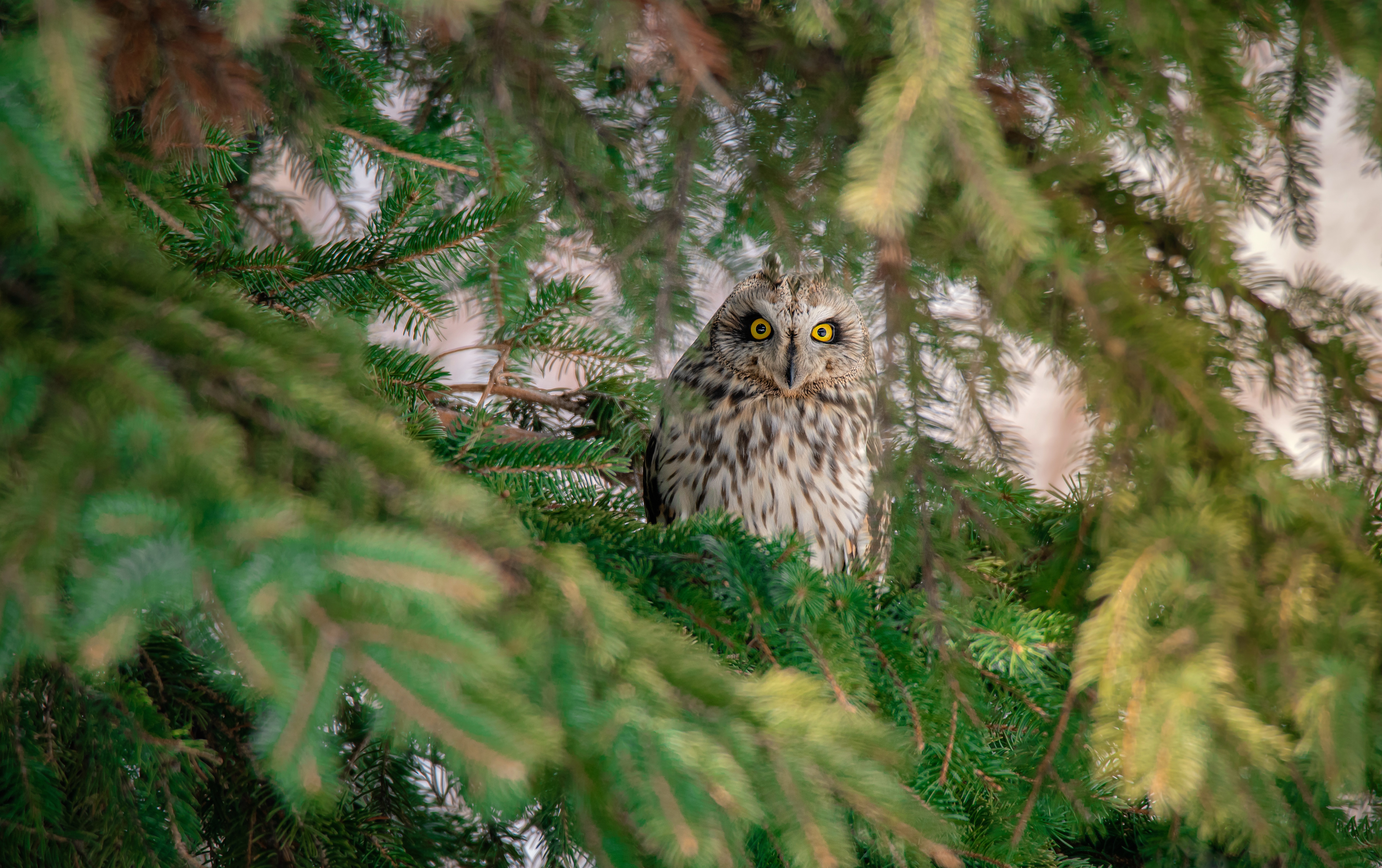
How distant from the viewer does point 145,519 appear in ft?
1.56

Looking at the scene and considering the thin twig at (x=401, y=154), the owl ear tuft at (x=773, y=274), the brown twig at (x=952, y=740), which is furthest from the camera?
the owl ear tuft at (x=773, y=274)

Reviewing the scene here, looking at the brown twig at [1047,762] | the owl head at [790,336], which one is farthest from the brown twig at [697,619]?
the owl head at [790,336]

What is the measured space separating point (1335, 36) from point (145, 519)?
966mm

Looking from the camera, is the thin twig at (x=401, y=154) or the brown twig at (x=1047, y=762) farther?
the thin twig at (x=401, y=154)

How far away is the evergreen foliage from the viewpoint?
1.70 ft

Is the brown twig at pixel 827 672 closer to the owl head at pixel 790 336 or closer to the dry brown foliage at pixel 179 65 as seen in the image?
the dry brown foliage at pixel 179 65

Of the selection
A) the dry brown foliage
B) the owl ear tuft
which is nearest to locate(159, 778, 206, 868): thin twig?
the dry brown foliage

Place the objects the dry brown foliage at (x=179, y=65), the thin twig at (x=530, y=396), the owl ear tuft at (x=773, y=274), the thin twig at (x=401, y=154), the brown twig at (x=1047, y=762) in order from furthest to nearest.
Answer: the owl ear tuft at (x=773, y=274) < the thin twig at (x=530, y=396) < the thin twig at (x=401, y=154) < the brown twig at (x=1047, y=762) < the dry brown foliage at (x=179, y=65)

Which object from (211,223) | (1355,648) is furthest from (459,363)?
(1355,648)

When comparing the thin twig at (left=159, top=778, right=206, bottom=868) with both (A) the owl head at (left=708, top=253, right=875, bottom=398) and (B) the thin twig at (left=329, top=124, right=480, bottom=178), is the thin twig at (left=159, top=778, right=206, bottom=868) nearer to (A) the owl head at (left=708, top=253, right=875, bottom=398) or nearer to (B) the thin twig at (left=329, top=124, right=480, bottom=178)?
(B) the thin twig at (left=329, top=124, right=480, bottom=178)

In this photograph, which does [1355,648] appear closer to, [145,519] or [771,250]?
[771,250]

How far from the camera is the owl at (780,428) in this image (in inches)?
75.1

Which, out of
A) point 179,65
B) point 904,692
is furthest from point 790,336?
point 179,65

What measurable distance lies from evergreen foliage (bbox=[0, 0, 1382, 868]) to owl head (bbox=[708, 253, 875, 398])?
0.63m
